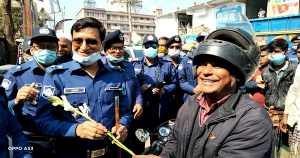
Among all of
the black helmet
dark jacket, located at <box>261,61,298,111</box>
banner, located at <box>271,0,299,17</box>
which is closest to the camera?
the black helmet

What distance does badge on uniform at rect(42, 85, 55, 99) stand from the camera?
189cm

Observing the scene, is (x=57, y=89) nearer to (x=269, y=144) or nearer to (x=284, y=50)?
(x=269, y=144)

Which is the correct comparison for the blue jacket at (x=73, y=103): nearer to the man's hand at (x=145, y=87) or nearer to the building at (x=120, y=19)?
the man's hand at (x=145, y=87)

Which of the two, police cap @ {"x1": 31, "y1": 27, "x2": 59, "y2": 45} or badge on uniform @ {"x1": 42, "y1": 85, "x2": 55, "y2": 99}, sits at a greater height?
police cap @ {"x1": 31, "y1": 27, "x2": 59, "y2": 45}

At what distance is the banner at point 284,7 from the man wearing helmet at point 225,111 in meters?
18.0

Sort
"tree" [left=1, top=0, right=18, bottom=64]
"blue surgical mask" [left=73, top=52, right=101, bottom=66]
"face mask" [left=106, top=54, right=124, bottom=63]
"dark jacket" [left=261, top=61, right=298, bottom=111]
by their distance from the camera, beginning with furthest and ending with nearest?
1. "tree" [left=1, top=0, right=18, bottom=64]
2. "dark jacket" [left=261, top=61, right=298, bottom=111]
3. "face mask" [left=106, top=54, right=124, bottom=63]
4. "blue surgical mask" [left=73, top=52, right=101, bottom=66]

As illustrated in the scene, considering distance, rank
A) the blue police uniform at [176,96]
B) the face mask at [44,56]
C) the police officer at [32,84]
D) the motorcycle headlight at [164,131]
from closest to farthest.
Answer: the police officer at [32,84], the motorcycle headlight at [164,131], the face mask at [44,56], the blue police uniform at [176,96]

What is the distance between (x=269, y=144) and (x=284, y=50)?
3502 millimetres

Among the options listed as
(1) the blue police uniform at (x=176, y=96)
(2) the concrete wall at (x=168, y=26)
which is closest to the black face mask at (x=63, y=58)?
(1) the blue police uniform at (x=176, y=96)

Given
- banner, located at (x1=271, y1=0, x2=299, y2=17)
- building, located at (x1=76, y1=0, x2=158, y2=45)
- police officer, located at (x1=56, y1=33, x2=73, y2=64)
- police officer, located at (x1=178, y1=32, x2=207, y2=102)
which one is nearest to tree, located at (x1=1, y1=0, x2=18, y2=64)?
police officer, located at (x1=56, y1=33, x2=73, y2=64)

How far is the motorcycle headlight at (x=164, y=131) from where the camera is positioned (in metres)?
2.49

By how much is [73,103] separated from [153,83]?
87.1 inches

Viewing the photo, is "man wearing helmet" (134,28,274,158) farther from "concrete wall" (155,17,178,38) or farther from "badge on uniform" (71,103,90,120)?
"concrete wall" (155,17,178,38)

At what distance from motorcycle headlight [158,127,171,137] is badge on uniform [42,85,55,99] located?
124 cm
